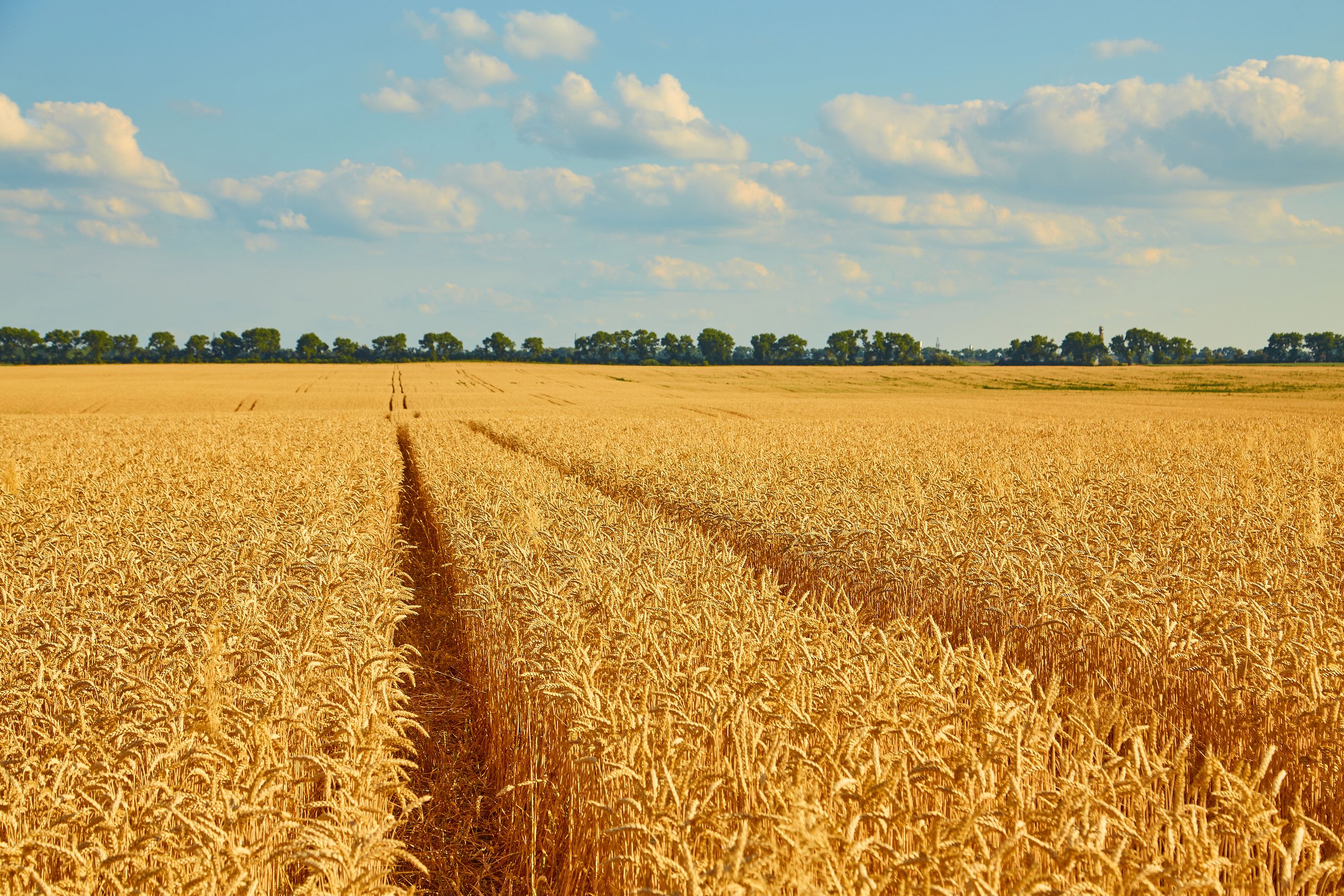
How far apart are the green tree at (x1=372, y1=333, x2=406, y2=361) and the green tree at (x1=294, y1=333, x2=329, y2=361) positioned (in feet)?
31.6

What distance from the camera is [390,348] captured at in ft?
494

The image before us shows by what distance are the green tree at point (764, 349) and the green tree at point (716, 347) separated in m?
5.30

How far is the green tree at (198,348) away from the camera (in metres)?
141

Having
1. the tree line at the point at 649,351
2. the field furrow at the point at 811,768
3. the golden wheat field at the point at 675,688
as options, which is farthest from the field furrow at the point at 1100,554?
the tree line at the point at 649,351

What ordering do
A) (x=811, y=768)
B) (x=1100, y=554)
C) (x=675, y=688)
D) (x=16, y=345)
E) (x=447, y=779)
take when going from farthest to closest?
1. (x=16, y=345)
2. (x=1100, y=554)
3. (x=447, y=779)
4. (x=675, y=688)
5. (x=811, y=768)

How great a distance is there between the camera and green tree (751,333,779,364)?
14888 cm

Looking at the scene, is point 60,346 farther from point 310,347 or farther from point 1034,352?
point 1034,352

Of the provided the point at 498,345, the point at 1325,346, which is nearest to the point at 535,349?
the point at 498,345

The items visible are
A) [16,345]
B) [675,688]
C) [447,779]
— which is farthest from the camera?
[16,345]

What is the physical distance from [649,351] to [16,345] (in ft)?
341

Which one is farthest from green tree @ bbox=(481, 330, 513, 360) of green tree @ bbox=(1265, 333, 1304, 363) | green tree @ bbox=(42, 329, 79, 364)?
green tree @ bbox=(1265, 333, 1304, 363)

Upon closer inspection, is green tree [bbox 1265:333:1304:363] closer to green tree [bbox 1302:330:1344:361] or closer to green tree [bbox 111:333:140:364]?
green tree [bbox 1302:330:1344:361]

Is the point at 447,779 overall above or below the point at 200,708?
below

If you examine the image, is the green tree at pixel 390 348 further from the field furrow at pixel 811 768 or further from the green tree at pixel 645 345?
the field furrow at pixel 811 768
